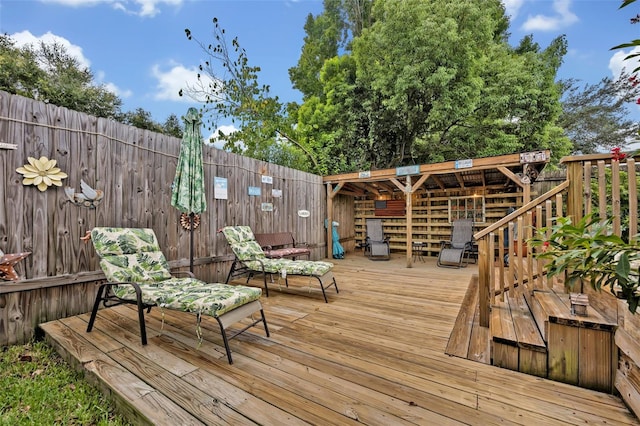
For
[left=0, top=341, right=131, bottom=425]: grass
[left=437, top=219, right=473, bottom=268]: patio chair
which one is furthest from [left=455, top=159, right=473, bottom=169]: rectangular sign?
[left=0, top=341, right=131, bottom=425]: grass

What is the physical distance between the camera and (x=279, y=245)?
5930 millimetres

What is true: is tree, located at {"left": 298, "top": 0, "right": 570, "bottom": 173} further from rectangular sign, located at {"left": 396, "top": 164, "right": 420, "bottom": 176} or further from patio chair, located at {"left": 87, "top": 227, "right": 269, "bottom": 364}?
patio chair, located at {"left": 87, "top": 227, "right": 269, "bottom": 364}

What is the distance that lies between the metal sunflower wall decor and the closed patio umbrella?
3.62 ft

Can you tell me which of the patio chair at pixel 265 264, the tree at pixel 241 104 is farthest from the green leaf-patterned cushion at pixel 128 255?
the tree at pixel 241 104

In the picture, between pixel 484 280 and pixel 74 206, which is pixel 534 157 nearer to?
pixel 484 280

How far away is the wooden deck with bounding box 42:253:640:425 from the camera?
157 cm

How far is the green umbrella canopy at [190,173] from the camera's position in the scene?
352 cm

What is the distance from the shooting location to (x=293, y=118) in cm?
1355

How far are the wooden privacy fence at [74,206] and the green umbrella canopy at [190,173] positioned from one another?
21.6 inches

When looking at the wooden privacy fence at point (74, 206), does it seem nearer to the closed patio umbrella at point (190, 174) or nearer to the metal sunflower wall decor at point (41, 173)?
the metal sunflower wall decor at point (41, 173)

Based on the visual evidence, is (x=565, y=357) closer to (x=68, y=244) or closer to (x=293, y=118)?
(x=68, y=244)

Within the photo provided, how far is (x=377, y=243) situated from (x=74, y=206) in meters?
6.25

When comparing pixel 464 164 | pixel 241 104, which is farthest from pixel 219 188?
pixel 241 104

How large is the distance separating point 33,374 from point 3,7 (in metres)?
10.8
